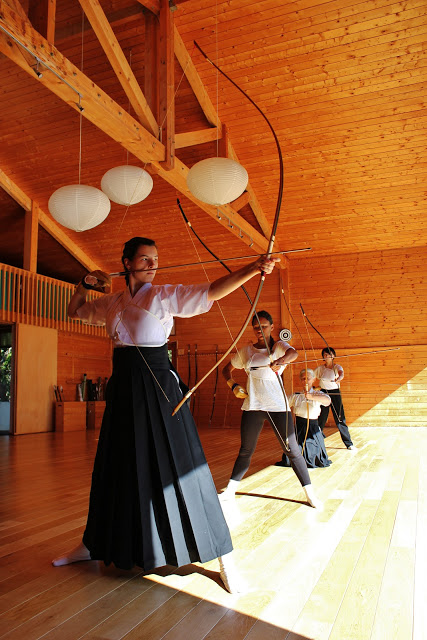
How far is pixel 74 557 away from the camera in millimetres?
2039

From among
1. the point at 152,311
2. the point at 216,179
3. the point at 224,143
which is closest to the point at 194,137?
→ the point at 224,143

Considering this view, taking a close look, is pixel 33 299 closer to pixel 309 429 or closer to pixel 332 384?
pixel 332 384

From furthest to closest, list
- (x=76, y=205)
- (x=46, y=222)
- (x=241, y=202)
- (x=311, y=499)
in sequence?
(x=46, y=222) < (x=241, y=202) < (x=76, y=205) < (x=311, y=499)

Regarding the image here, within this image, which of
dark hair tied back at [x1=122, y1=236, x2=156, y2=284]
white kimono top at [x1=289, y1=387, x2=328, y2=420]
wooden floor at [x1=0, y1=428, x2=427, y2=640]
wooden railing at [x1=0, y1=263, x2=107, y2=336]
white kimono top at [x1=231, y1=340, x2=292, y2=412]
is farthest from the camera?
wooden railing at [x1=0, y1=263, x2=107, y2=336]

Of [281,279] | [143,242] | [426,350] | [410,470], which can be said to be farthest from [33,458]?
[426,350]

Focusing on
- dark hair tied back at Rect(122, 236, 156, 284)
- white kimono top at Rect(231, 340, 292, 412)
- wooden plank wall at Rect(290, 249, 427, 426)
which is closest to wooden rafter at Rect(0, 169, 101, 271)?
wooden plank wall at Rect(290, 249, 427, 426)

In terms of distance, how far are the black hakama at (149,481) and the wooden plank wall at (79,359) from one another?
8.06 meters

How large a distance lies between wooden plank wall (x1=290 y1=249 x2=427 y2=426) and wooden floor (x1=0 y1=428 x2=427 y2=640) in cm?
564

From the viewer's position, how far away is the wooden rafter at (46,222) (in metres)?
8.64

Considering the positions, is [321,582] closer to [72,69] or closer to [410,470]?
[410,470]

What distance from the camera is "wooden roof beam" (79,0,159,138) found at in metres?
3.99

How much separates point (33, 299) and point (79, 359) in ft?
6.20

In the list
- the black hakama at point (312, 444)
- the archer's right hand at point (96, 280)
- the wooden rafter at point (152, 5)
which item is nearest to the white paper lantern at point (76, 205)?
the archer's right hand at point (96, 280)

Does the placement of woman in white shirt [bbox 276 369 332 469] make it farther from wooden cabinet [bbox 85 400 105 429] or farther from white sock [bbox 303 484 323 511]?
wooden cabinet [bbox 85 400 105 429]
